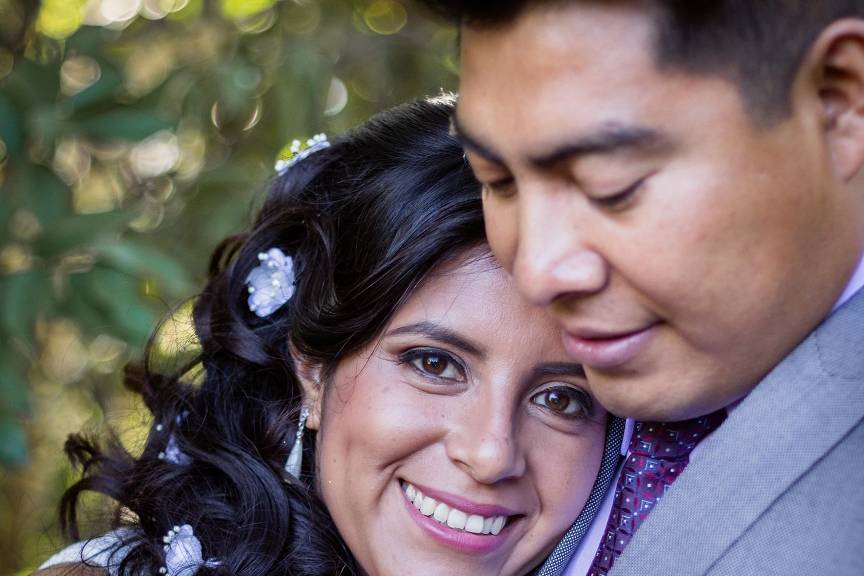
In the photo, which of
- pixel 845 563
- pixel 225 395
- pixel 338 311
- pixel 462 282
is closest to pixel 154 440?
pixel 225 395

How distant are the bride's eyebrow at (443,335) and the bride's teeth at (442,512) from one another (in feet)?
1.04

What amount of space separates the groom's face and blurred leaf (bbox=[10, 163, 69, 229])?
1.94 meters

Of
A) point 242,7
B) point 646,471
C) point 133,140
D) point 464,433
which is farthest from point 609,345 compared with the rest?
point 242,7

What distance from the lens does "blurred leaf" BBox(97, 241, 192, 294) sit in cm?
339

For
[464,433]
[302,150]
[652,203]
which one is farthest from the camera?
[302,150]

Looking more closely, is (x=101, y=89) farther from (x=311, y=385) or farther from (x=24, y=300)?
(x=311, y=385)

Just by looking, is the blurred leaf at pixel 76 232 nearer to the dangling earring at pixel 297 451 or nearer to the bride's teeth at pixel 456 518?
the dangling earring at pixel 297 451

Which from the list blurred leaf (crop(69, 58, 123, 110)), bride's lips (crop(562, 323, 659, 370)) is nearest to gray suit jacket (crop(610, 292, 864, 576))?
bride's lips (crop(562, 323, 659, 370))

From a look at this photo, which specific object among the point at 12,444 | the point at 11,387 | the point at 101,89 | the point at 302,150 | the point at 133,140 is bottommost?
the point at 12,444

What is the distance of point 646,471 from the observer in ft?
7.41

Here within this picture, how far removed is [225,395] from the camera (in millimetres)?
2945

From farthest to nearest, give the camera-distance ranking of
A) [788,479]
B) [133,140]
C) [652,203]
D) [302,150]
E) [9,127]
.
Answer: [133,140] < [9,127] < [302,150] < [788,479] < [652,203]

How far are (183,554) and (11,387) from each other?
40.4 inches

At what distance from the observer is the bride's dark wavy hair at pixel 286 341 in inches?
102
